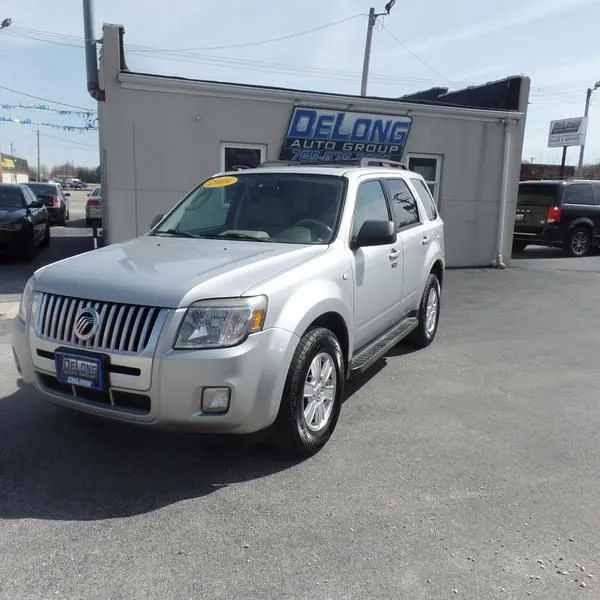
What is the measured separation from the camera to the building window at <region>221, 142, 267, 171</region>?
1098cm

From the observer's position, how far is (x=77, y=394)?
3408mm

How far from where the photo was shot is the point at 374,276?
4695 mm

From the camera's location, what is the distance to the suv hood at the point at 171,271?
3195 mm

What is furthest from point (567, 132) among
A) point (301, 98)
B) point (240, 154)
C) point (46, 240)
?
point (46, 240)

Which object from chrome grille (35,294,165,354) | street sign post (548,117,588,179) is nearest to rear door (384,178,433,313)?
chrome grille (35,294,165,354)

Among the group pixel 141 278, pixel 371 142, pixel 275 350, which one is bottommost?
pixel 275 350

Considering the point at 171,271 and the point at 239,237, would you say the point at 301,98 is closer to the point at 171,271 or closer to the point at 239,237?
the point at 239,237

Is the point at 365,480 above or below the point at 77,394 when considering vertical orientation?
below

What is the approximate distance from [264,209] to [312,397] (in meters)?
1.71

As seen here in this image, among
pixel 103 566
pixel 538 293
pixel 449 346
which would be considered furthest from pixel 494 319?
pixel 103 566

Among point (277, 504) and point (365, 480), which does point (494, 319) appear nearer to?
point (365, 480)

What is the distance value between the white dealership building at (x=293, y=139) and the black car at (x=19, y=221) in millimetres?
2275

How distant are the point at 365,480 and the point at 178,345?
1397 millimetres

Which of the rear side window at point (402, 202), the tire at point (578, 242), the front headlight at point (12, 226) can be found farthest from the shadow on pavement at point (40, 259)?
the tire at point (578, 242)
